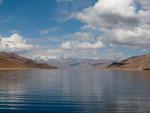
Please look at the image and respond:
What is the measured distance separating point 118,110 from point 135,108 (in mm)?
3785

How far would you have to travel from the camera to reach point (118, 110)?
56812mm

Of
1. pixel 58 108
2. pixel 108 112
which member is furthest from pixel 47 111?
pixel 108 112

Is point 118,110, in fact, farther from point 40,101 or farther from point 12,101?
point 12,101

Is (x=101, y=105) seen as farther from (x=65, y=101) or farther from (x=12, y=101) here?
(x=12, y=101)

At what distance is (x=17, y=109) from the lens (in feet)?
189

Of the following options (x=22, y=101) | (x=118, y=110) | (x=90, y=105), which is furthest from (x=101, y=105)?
(x=22, y=101)

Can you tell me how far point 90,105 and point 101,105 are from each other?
1903 millimetres

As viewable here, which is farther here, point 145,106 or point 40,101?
point 40,101

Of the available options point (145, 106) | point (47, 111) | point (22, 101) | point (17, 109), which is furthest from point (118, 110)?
point (22, 101)

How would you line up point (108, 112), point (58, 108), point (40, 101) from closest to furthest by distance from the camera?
1. point (108, 112)
2. point (58, 108)
3. point (40, 101)

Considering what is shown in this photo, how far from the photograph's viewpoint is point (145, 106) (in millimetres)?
61312

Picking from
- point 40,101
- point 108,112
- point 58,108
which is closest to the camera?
point 108,112

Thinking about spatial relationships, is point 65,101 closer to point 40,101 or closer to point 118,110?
point 40,101

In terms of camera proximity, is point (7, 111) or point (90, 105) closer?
point (7, 111)
